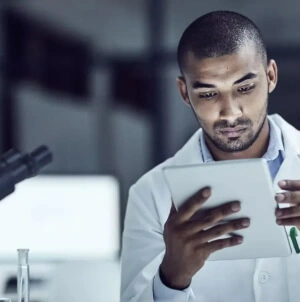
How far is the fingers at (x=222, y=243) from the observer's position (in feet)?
6.14

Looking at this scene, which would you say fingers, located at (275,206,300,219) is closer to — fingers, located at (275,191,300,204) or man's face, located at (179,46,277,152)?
fingers, located at (275,191,300,204)

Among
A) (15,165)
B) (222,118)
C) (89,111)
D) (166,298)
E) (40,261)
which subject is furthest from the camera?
(89,111)

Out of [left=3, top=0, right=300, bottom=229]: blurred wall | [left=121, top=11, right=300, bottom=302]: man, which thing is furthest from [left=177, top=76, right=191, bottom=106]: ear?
[left=3, top=0, right=300, bottom=229]: blurred wall

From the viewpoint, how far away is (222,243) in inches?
73.6

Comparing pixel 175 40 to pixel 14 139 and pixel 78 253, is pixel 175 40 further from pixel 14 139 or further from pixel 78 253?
pixel 78 253

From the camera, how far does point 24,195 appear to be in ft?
14.2

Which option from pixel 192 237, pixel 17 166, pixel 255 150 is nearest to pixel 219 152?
pixel 255 150

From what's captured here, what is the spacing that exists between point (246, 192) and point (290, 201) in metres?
0.08

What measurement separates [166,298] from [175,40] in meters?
3.57

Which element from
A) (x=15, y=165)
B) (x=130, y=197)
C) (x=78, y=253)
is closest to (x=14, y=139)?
(x=78, y=253)

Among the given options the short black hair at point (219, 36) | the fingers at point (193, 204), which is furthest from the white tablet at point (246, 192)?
the short black hair at point (219, 36)

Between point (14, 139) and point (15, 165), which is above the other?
point (14, 139)

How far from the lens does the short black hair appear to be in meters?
2.13

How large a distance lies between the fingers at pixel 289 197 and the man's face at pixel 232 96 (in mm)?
300
